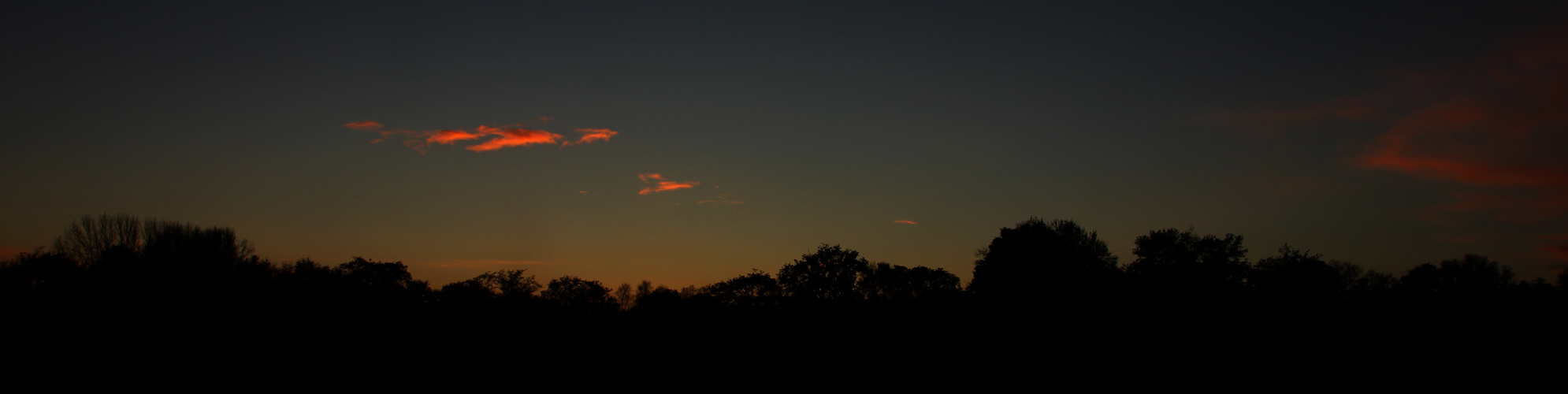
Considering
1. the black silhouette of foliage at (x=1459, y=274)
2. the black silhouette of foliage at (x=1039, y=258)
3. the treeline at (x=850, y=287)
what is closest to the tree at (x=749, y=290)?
the treeline at (x=850, y=287)

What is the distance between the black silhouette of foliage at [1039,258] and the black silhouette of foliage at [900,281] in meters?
18.9

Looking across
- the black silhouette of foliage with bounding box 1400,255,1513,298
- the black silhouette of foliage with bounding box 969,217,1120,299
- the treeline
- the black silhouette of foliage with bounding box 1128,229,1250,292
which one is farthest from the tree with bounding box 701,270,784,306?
the black silhouette of foliage with bounding box 1400,255,1513,298

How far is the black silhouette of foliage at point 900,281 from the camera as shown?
342 feet

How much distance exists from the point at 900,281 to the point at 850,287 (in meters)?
16.5

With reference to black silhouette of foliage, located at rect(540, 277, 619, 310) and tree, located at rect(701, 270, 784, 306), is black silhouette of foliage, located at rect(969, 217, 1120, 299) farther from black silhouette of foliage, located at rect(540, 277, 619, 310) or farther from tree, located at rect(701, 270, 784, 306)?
black silhouette of foliage, located at rect(540, 277, 619, 310)

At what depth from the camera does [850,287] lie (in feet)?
307

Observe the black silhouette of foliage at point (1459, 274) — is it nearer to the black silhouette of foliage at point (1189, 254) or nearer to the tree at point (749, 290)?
the black silhouette of foliage at point (1189, 254)

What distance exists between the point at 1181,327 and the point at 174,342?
56803mm

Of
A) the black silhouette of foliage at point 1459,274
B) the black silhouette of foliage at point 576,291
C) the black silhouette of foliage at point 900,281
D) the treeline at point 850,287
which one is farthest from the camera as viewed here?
the black silhouette of foliage at point 576,291

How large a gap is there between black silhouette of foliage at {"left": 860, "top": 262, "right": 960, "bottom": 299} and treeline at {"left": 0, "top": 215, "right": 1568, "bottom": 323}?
0.26m

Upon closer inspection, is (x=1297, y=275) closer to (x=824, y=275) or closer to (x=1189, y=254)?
(x=1189, y=254)

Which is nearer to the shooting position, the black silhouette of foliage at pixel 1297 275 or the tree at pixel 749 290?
the black silhouette of foliage at pixel 1297 275

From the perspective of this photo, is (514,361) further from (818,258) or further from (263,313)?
(818,258)

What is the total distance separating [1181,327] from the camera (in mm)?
38375
